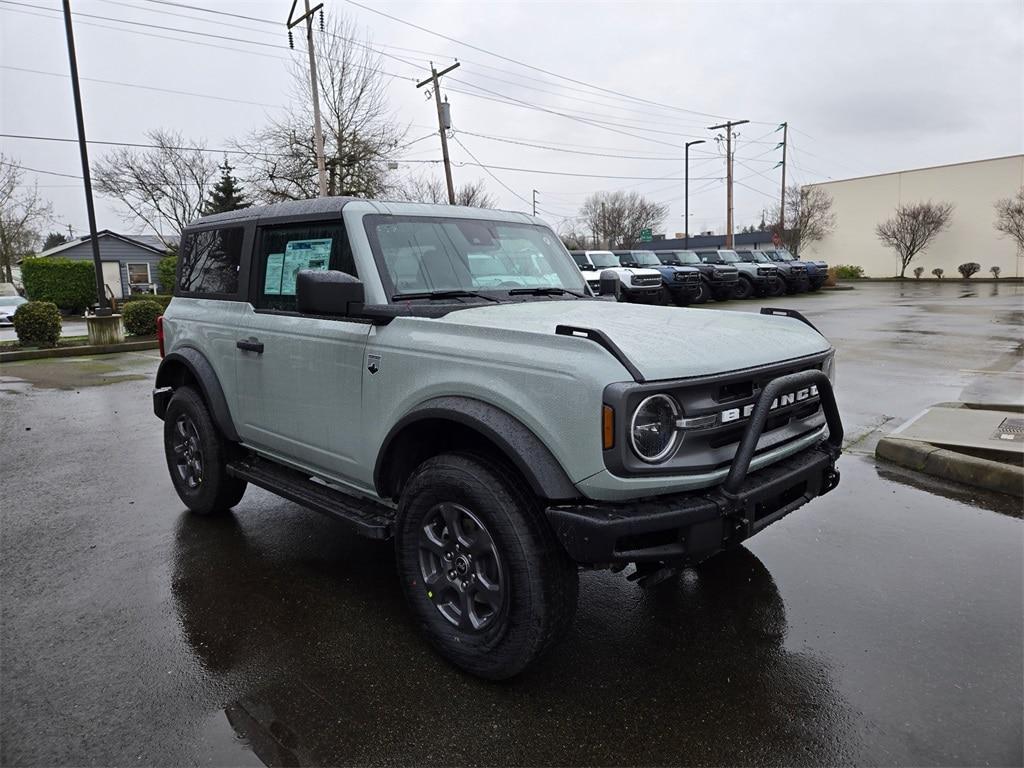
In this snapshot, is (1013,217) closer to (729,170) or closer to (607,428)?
(729,170)

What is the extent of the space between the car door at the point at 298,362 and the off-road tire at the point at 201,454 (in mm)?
347

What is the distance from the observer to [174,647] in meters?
3.12

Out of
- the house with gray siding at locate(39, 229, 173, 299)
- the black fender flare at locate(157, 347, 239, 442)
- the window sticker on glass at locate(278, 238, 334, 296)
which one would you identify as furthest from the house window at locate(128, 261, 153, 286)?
the window sticker on glass at locate(278, 238, 334, 296)

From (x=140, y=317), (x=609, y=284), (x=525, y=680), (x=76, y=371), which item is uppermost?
(x=609, y=284)

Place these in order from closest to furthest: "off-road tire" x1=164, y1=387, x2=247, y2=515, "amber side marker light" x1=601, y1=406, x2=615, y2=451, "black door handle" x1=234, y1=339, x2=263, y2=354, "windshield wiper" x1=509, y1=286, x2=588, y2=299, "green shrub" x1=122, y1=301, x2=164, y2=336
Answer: "amber side marker light" x1=601, y1=406, x2=615, y2=451 < "windshield wiper" x1=509, y1=286, x2=588, y2=299 < "black door handle" x1=234, y1=339, x2=263, y2=354 < "off-road tire" x1=164, y1=387, x2=247, y2=515 < "green shrub" x1=122, y1=301, x2=164, y2=336

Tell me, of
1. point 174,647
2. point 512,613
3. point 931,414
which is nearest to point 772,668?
point 512,613

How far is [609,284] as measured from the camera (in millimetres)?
4613

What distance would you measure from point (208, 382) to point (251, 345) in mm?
647

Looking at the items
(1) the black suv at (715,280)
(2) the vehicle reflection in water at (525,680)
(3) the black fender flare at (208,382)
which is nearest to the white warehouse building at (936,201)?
(1) the black suv at (715,280)

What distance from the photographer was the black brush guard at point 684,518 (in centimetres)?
235

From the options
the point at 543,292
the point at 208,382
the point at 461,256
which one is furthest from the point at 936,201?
the point at 208,382

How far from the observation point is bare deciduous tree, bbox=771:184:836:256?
48094 millimetres

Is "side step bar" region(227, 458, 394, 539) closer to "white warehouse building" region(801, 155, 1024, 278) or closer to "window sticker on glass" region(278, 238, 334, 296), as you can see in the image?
"window sticker on glass" region(278, 238, 334, 296)

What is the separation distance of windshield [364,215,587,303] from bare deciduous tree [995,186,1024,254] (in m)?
47.8
